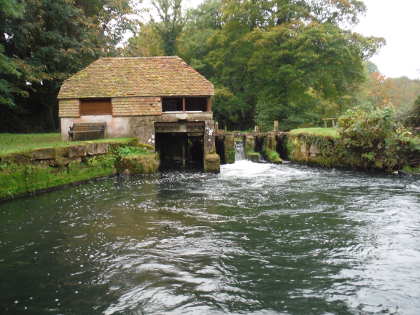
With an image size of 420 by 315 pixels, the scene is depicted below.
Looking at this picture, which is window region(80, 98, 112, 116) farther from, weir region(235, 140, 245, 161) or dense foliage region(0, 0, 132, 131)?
weir region(235, 140, 245, 161)

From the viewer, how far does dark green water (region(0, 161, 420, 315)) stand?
207 inches

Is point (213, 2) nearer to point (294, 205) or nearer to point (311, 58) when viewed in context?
point (311, 58)

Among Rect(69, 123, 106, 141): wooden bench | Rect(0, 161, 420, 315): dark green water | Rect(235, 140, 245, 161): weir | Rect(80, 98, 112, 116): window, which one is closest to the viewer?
Rect(0, 161, 420, 315): dark green water

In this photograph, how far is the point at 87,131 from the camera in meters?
18.2

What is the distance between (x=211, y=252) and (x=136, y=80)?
1489 cm

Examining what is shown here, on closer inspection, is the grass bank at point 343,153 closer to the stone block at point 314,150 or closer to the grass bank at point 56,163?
the stone block at point 314,150

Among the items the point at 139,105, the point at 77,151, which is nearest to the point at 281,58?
the point at 139,105

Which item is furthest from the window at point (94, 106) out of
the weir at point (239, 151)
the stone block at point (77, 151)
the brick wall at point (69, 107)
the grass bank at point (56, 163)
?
the weir at point (239, 151)

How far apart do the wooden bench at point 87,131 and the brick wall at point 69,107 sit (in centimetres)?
75

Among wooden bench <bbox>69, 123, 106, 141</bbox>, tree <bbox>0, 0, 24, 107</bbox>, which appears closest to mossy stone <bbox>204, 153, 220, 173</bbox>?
wooden bench <bbox>69, 123, 106, 141</bbox>

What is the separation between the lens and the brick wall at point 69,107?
1898 centimetres

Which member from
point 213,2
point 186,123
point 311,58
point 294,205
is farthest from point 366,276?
point 213,2

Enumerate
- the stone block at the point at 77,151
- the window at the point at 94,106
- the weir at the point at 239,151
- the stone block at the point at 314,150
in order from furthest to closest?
the weir at the point at 239,151
the stone block at the point at 314,150
the window at the point at 94,106
the stone block at the point at 77,151

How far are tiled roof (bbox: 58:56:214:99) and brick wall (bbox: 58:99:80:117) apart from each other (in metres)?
0.29
